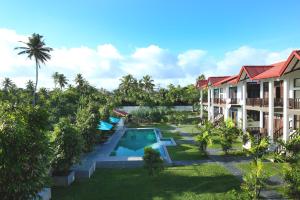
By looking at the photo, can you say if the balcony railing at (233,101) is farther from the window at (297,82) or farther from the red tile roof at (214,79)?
the window at (297,82)

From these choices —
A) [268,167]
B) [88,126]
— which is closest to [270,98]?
[268,167]

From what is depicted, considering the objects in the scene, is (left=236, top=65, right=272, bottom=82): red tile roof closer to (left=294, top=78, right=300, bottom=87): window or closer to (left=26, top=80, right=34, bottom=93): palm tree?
(left=294, top=78, right=300, bottom=87): window

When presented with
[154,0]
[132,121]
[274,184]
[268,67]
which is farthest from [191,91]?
[274,184]

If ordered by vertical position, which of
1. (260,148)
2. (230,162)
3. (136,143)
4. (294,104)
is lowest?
(136,143)

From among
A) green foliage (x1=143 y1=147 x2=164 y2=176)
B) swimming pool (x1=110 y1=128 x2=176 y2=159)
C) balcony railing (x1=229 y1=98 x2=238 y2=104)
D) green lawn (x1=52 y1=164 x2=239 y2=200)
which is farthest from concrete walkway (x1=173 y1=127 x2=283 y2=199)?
balcony railing (x1=229 y1=98 x2=238 y2=104)

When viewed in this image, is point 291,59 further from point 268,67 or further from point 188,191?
point 188,191

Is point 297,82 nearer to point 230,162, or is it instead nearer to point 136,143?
point 230,162
